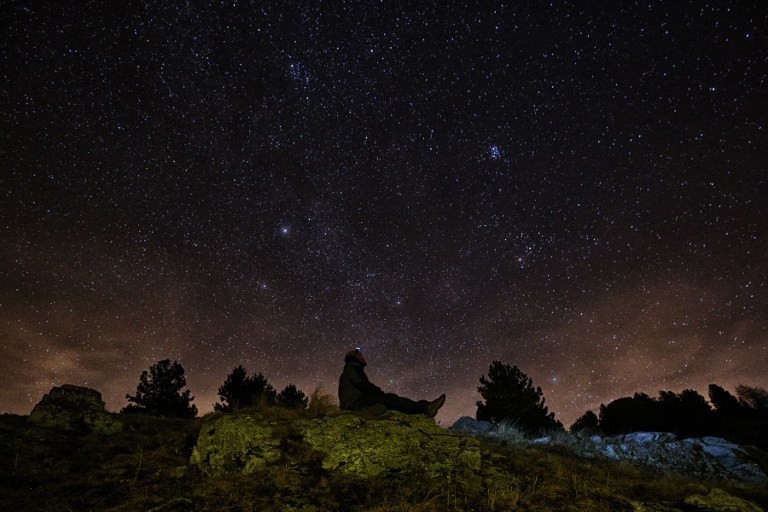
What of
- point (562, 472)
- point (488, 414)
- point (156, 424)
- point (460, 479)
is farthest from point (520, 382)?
point (156, 424)

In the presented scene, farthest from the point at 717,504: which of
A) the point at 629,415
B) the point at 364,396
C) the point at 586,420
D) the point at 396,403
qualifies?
the point at 586,420

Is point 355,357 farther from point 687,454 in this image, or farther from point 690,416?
point 690,416

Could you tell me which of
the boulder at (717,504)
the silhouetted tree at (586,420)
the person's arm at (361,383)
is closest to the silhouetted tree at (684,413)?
the silhouetted tree at (586,420)

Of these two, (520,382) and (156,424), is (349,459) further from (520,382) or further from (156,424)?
(520,382)

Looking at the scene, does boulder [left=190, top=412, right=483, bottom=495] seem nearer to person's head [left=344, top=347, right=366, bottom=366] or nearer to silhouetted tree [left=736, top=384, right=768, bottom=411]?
person's head [left=344, top=347, right=366, bottom=366]

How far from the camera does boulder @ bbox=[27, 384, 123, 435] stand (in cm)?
726

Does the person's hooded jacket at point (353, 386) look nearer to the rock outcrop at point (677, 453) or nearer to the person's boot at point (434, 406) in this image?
the person's boot at point (434, 406)

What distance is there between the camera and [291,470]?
5418mm

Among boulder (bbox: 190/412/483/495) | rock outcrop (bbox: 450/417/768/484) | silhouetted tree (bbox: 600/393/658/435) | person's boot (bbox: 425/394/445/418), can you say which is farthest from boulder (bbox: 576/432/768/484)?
silhouetted tree (bbox: 600/393/658/435)

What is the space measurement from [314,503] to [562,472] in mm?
4567

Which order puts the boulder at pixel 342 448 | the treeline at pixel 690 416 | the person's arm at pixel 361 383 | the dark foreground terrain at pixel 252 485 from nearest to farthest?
1. the dark foreground terrain at pixel 252 485
2. the boulder at pixel 342 448
3. the person's arm at pixel 361 383
4. the treeline at pixel 690 416

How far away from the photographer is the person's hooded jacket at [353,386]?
815 cm

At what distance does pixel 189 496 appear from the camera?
14.9 feet

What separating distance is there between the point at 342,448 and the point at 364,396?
210 cm
